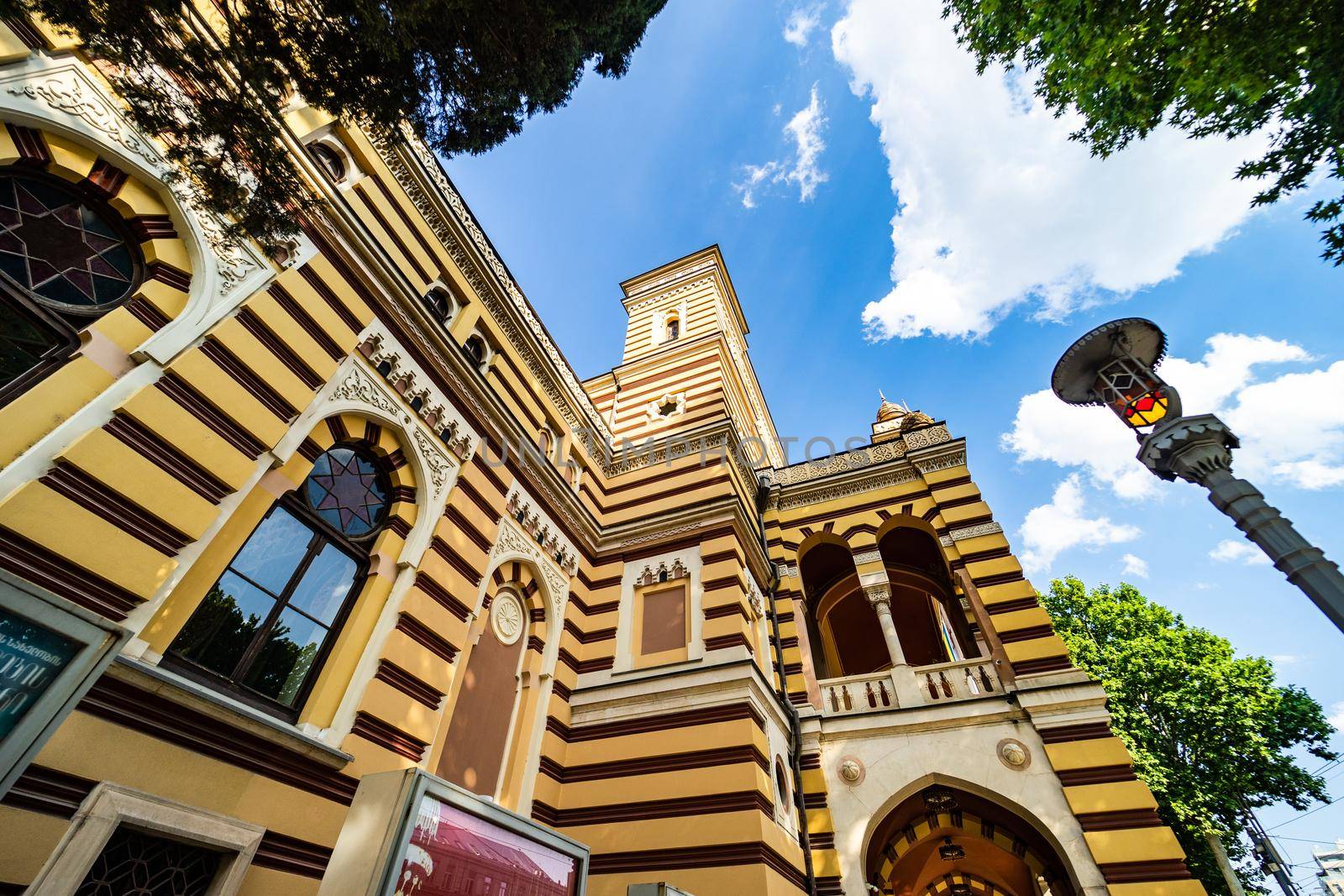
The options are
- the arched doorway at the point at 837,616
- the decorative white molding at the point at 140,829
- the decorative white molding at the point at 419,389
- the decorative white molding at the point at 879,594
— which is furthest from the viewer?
the arched doorway at the point at 837,616

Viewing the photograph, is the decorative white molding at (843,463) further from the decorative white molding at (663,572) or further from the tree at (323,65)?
the tree at (323,65)

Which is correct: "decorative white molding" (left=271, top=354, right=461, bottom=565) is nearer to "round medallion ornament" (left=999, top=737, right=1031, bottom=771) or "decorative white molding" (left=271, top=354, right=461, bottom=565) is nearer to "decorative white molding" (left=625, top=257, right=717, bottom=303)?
"round medallion ornament" (left=999, top=737, right=1031, bottom=771)

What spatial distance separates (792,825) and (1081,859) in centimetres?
372

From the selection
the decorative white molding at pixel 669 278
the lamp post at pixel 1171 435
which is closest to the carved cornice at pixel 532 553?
the lamp post at pixel 1171 435

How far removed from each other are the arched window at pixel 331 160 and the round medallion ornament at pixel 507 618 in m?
6.01

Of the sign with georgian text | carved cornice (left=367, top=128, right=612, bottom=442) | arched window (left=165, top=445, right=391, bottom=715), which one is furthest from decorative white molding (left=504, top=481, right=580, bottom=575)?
the sign with georgian text

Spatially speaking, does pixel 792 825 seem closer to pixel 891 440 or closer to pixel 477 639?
pixel 477 639

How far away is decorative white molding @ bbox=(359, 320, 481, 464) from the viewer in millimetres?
7324

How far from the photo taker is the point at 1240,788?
1634 centimetres

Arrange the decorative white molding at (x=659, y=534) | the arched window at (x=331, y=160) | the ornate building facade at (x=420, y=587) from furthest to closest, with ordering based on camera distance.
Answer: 1. the decorative white molding at (x=659, y=534)
2. the arched window at (x=331, y=160)
3. the ornate building facade at (x=420, y=587)

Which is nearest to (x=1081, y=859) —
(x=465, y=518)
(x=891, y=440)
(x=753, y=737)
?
(x=753, y=737)

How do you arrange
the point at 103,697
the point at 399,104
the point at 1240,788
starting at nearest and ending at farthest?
the point at 103,697
the point at 399,104
the point at 1240,788

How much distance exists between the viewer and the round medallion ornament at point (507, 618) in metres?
8.65

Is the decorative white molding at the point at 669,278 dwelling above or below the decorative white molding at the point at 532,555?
above
